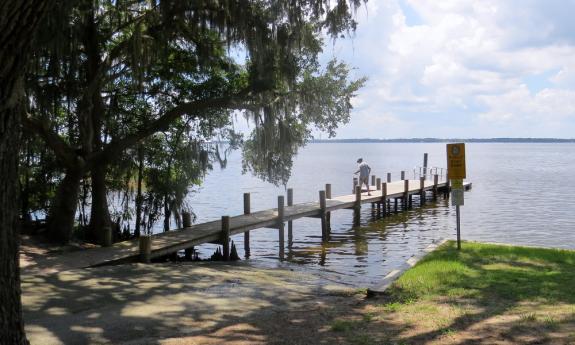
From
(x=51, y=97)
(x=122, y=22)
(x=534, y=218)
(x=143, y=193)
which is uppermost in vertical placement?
(x=122, y=22)

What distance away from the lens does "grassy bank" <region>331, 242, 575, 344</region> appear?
17.2 feet

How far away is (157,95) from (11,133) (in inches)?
513

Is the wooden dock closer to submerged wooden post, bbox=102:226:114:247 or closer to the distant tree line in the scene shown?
submerged wooden post, bbox=102:226:114:247

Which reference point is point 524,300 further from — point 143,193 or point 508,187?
point 508,187

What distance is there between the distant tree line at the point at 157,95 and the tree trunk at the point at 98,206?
31 millimetres

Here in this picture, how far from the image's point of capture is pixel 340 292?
8414mm

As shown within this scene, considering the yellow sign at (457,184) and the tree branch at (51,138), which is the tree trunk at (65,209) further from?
the yellow sign at (457,184)

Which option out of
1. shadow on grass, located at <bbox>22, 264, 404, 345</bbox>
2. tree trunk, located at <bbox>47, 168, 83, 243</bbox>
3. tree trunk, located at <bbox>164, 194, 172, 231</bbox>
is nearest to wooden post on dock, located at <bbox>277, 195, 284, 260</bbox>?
tree trunk, located at <bbox>164, 194, 172, 231</bbox>

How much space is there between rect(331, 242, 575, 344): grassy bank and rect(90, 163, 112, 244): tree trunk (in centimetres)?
881

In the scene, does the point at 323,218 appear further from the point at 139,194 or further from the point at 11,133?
the point at 11,133

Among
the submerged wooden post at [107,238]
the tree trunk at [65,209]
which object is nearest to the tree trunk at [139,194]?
the tree trunk at [65,209]

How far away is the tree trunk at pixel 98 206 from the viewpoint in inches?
565

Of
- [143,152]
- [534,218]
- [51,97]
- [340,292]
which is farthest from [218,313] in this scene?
[534,218]

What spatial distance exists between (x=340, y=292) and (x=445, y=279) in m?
1.59
